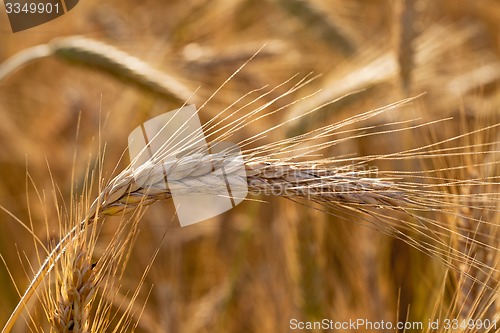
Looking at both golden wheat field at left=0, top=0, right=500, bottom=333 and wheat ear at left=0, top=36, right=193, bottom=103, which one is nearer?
golden wheat field at left=0, top=0, right=500, bottom=333

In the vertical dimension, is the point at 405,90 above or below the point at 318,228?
above

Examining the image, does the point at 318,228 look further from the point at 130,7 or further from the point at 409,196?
the point at 130,7

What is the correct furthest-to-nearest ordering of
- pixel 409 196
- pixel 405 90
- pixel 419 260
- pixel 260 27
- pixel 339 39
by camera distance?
pixel 260 27 < pixel 339 39 < pixel 419 260 < pixel 405 90 < pixel 409 196

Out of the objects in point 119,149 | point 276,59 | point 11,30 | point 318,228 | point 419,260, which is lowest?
point 419,260

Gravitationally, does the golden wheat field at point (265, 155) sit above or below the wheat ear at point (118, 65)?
below

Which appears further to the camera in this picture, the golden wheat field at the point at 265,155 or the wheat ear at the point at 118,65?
the wheat ear at the point at 118,65

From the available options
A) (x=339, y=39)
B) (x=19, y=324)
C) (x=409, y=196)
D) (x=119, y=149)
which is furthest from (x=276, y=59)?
(x=409, y=196)

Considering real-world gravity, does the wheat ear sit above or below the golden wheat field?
above

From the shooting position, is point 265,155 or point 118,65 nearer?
point 265,155
